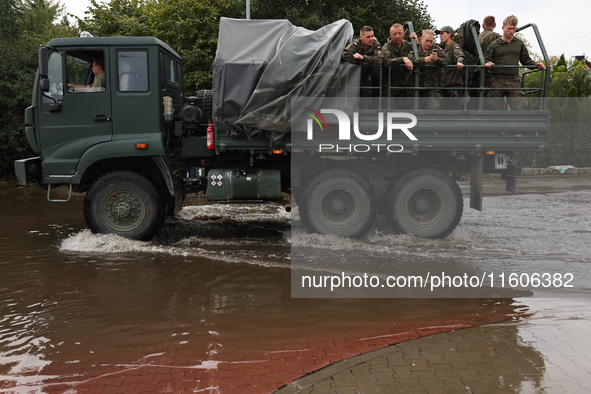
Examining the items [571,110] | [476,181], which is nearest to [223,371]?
[476,181]

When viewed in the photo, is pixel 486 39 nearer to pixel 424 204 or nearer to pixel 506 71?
pixel 506 71

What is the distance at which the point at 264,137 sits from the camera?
25.0 ft

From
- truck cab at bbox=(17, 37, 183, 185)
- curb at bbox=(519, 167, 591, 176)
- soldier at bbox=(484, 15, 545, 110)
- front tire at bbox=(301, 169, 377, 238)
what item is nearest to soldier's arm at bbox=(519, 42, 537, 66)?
soldier at bbox=(484, 15, 545, 110)

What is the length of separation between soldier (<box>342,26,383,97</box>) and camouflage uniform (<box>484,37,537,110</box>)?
1.81 meters

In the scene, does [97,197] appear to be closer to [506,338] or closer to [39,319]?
[39,319]

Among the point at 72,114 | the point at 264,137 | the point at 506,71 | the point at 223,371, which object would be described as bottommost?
the point at 223,371

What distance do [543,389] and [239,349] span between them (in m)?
2.29

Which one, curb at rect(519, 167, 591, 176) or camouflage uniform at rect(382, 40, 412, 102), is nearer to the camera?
camouflage uniform at rect(382, 40, 412, 102)

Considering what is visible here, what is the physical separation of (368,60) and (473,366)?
499cm

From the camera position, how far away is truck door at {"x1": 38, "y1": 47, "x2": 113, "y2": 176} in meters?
7.55

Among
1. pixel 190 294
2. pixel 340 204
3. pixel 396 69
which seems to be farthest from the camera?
pixel 340 204

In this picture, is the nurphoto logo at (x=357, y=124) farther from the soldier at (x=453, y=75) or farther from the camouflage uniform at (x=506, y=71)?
the camouflage uniform at (x=506, y=71)

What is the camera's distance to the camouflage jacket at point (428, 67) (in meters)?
7.20

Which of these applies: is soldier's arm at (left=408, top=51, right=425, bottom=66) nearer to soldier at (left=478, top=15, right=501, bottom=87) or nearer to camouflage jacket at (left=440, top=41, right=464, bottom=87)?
camouflage jacket at (left=440, top=41, right=464, bottom=87)
